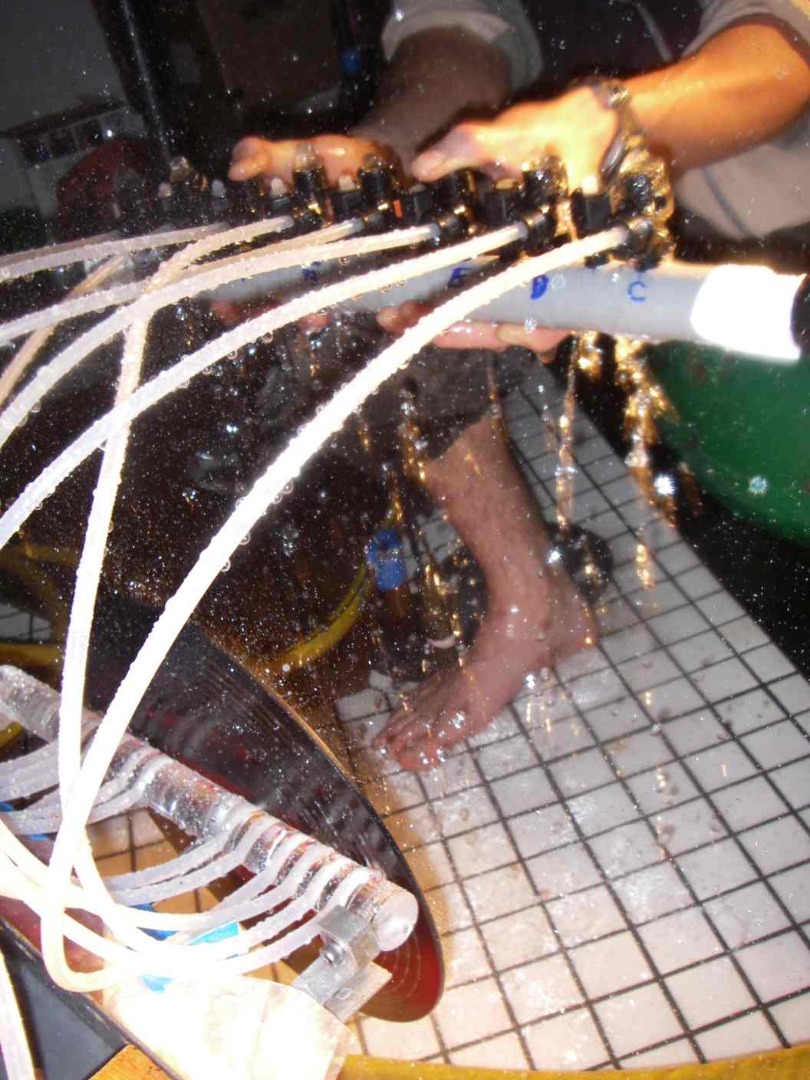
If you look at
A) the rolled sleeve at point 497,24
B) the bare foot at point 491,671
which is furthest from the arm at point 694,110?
the bare foot at point 491,671

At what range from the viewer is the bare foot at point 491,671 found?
3.43 feet

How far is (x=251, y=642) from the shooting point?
840 millimetres

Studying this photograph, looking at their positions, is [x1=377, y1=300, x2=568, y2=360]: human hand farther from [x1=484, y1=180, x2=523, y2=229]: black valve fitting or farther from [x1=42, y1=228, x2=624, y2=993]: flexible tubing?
[x1=42, y1=228, x2=624, y2=993]: flexible tubing

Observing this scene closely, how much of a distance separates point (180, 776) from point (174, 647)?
4.3 inches

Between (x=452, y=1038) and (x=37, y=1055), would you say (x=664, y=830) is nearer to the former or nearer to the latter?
(x=452, y=1038)

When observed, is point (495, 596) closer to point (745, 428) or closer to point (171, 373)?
point (745, 428)

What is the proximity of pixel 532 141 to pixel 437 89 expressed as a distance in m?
0.51

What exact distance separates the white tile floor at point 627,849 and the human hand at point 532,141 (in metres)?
0.69

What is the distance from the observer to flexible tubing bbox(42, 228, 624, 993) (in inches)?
13.7

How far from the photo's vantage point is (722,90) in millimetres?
770

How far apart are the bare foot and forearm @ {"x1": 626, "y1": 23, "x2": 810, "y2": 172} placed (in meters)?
0.63

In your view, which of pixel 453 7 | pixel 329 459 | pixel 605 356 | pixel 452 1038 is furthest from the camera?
pixel 605 356

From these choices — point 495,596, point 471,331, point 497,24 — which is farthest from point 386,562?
point 497,24

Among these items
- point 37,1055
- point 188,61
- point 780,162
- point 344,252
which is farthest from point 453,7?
point 37,1055
